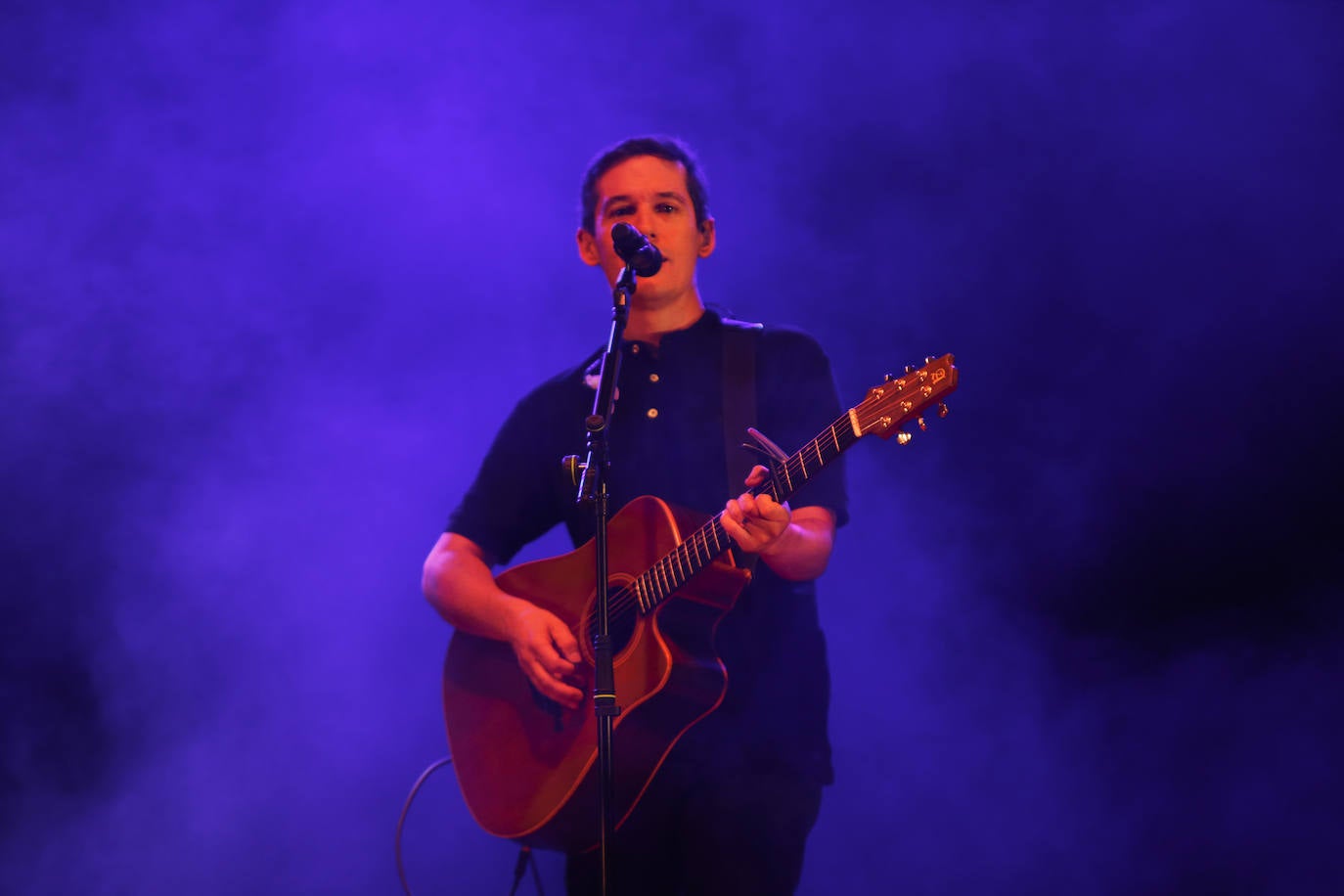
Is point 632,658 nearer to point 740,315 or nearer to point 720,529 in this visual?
point 720,529

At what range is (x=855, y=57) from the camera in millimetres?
3467

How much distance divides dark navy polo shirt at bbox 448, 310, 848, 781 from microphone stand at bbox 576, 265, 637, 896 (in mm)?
173

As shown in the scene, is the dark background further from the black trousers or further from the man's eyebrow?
the black trousers

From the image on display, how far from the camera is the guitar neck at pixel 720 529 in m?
2.17

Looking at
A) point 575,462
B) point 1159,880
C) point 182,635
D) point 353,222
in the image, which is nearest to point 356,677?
point 182,635

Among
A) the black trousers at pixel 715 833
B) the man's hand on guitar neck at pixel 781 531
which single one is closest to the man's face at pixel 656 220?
the man's hand on guitar neck at pixel 781 531

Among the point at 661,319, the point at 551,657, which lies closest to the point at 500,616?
the point at 551,657

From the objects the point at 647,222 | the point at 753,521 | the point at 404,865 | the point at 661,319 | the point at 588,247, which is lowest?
the point at 404,865

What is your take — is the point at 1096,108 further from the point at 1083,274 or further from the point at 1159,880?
the point at 1159,880

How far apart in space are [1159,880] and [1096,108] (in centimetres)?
218

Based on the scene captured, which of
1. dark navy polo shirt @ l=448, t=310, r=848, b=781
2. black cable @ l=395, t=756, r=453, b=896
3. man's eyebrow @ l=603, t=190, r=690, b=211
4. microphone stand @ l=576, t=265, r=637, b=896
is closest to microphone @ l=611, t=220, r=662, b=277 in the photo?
microphone stand @ l=576, t=265, r=637, b=896

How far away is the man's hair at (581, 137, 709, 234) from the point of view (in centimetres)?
299

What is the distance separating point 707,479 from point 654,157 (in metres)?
0.98

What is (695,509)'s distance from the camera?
2.59 metres
